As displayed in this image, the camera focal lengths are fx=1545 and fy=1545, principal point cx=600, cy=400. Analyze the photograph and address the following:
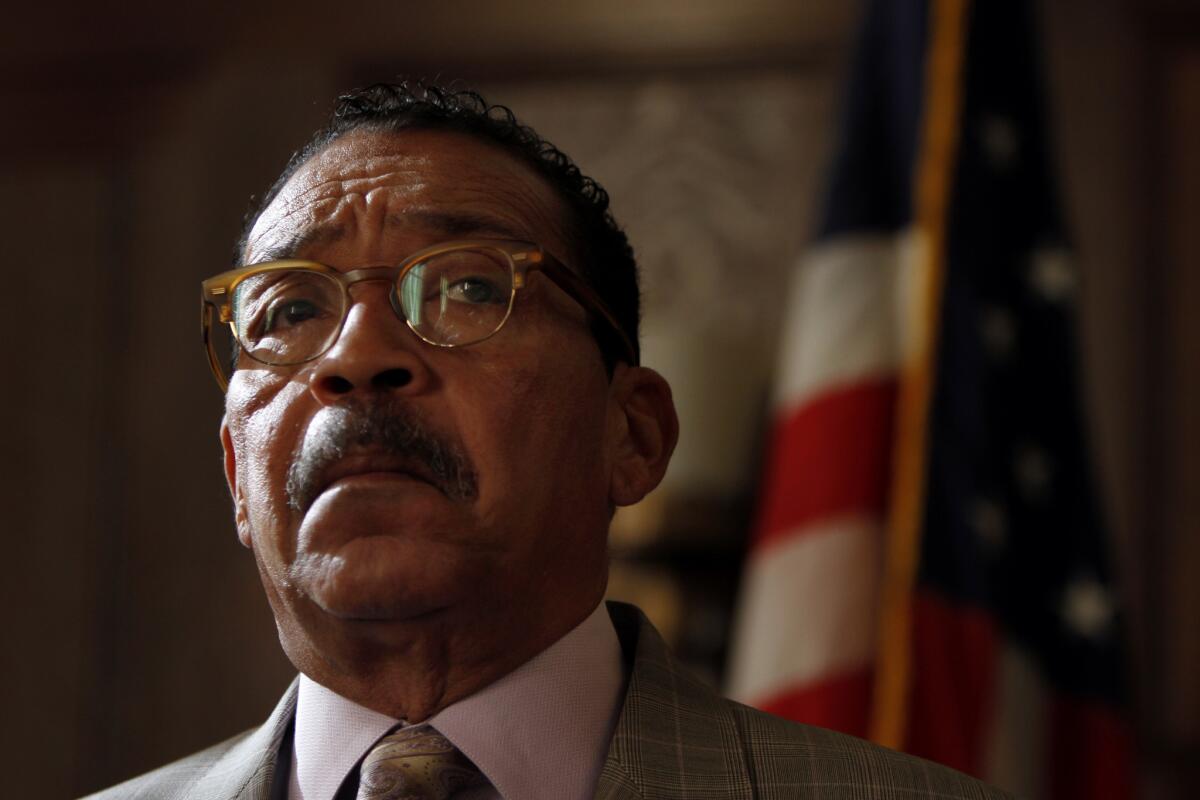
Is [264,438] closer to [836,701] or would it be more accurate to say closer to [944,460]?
[836,701]

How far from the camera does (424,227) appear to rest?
1441 mm

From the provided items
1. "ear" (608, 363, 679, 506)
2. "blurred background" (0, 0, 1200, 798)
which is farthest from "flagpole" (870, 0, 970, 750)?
"ear" (608, 363, 679, 506)

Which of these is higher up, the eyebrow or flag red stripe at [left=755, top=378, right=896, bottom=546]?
the eyebrow

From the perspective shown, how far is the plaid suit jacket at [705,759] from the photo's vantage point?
4.49ft

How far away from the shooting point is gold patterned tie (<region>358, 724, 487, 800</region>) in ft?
4.35

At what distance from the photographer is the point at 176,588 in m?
4.11

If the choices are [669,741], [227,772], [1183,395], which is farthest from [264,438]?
[1183,395]

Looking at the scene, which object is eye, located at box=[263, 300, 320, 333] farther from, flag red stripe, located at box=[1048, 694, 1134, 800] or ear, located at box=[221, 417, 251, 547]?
flag red stripe, located at box=[1048, 694, 1134, 800]

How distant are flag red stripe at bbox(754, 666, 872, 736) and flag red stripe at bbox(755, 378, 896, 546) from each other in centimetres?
29

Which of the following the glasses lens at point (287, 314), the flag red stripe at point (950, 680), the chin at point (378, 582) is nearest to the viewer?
the chin at point (378, 582)

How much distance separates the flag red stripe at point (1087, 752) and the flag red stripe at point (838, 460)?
0.53 meters

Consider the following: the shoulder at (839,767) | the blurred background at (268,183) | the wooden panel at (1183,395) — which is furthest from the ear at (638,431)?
the wooden panel at (1183,395)

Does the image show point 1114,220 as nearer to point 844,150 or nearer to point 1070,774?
point 844,150

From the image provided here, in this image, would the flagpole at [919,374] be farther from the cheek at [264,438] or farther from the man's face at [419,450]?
the cheek at [264,438]
